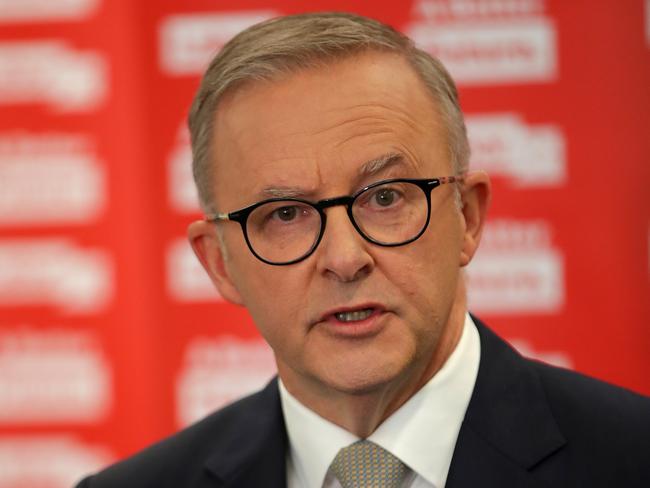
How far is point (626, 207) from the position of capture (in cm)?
297

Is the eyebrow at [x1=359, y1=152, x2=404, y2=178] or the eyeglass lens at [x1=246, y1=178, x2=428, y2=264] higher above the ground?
the eyebrow at [x1=359, y1=152, x2=404, y2=178]

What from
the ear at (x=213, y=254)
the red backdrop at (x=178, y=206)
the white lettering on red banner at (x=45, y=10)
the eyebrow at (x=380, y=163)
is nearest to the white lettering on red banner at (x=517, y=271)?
the red backdrop at (x=178, y=206)

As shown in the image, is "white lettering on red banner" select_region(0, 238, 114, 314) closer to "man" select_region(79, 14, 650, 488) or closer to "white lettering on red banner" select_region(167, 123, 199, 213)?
"white lettering on red banner" select_region(167, 123, 199, 213)

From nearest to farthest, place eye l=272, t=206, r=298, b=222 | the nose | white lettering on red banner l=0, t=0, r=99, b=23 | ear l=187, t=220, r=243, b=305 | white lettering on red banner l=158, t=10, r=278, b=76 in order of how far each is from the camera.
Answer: the nose, eye l=272, t=206, r=298, b=222, ear l=187, t=220, r=243, b=305, white lettering on red banner l=158, t=10, r=278, b=76, white lettering on red banner l=0, t=0, r=99, b=23

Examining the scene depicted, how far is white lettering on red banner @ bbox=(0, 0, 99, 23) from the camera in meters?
3.38

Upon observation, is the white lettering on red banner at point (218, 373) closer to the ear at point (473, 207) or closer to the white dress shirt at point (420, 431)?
the white dress shirt at point (420, 431)

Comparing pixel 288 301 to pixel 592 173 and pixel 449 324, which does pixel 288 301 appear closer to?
pixel 449 324

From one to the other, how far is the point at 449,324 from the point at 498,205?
1.15 metres

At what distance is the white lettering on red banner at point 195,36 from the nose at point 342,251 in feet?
5.18

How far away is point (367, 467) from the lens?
190 cm

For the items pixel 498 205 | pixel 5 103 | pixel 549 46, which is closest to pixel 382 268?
pixel 498 205

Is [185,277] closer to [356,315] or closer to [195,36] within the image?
[195,36]

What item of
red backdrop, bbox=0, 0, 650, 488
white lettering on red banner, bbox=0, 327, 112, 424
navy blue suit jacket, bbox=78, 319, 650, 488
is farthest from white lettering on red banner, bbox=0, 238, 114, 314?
navy blue suit jacket, bbox=78, 319, 650, 488

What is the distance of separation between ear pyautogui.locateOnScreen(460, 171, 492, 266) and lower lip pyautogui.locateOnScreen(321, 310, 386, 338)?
29 centimetres
